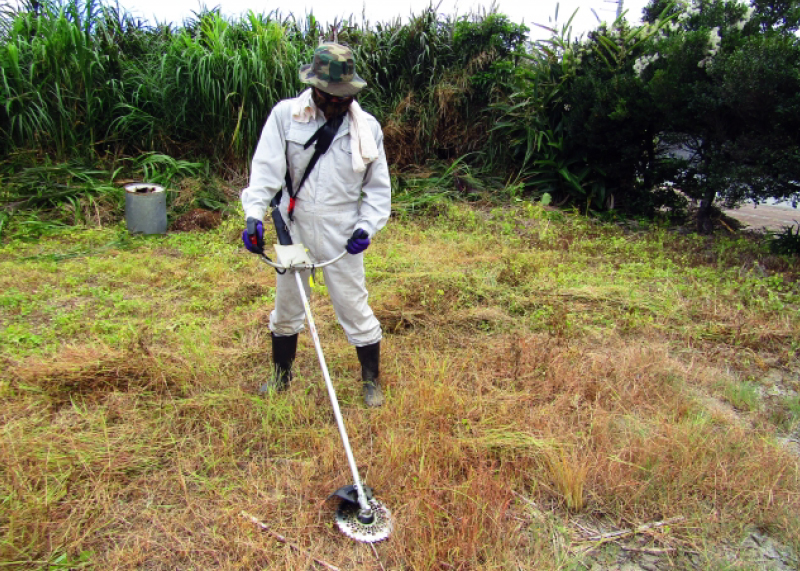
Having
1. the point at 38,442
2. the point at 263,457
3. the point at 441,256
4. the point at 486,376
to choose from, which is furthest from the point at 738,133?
the point at 38,442

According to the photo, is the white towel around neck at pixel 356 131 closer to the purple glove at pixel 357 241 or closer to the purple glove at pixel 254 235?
the purple glove at pixel 357 241

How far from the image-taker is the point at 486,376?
309 cm

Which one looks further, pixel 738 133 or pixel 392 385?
pixel 738 133

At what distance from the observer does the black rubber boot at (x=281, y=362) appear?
116 inches

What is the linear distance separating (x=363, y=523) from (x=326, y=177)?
139 cm

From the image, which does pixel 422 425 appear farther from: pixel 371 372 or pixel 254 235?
pixel 254 235

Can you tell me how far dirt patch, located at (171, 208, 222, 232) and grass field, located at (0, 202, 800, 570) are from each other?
59.6 inches

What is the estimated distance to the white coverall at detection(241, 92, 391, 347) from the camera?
2.55 meters

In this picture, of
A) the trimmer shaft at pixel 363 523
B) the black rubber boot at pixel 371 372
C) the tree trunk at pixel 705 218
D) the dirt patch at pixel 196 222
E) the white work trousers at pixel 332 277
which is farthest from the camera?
the tree trunk at pixel 705 218

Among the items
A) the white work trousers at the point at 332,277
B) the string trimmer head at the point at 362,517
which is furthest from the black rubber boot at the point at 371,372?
the string trimmer head at the point at 362,517

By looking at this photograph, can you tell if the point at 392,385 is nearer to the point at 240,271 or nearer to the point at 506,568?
the point at 506,568

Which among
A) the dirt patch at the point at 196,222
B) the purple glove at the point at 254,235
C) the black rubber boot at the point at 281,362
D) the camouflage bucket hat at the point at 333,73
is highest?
the camouflage bucket hat at the point at 333,73

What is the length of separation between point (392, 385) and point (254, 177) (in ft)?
3.94

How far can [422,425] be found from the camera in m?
2.60
